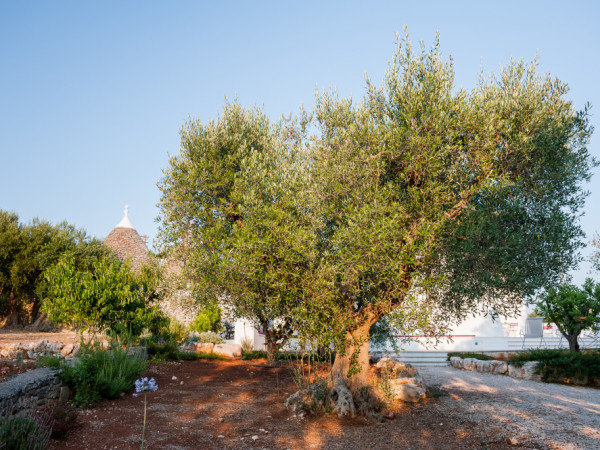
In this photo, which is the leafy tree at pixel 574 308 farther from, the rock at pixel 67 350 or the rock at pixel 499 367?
the rock at pixel 67 350

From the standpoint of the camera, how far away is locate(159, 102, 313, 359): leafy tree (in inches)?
367

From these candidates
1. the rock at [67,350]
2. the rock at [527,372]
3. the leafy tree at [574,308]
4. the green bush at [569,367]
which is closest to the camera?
the rock at [67,350]

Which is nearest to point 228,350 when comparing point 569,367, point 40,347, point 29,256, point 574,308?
point 40,347

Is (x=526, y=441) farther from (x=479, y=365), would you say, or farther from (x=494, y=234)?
(x=479, y=365)

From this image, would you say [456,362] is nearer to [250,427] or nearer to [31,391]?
[250,427]

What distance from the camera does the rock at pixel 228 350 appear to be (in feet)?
58.6

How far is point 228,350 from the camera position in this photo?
712 inches

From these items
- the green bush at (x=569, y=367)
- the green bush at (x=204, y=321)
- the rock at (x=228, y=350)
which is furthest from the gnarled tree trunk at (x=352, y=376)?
the green bush at (x=204, y=321)

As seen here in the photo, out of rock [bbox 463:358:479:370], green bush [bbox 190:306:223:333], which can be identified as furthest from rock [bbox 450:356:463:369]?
green bush [bbox 190:306:223:333]

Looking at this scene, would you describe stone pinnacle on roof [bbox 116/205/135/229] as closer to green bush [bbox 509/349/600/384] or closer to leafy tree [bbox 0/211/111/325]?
leafy tree [bbox 0/211/111/325]

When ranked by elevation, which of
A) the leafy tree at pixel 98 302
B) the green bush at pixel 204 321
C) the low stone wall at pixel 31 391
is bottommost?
the low stone wall at pixel 31 391

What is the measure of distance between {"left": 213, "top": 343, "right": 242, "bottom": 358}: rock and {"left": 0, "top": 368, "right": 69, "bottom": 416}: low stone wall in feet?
29.2

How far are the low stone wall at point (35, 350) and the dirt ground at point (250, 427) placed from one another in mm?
3583

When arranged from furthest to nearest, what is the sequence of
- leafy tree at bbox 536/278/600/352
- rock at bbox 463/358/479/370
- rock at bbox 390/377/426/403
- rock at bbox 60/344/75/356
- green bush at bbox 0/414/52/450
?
rock at bbox 463/358/479/370, leafy tree at bbox 536/278/600/352, rock at bbox 60/344/75/356, rock at bbox 390/377/426/403, green bush at bbox 0/414/52/450
